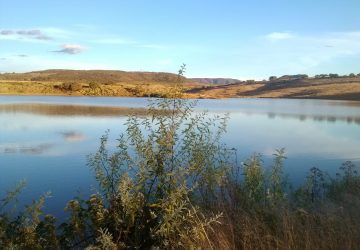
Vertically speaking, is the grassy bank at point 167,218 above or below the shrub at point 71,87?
above

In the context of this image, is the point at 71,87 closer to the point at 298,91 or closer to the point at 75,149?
the point at 298,91

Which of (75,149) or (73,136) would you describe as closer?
(75,149)

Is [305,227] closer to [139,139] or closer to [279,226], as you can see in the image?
[279,226]

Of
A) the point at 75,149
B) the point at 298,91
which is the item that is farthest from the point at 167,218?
the point at 298,91

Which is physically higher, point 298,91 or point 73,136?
point 73,136

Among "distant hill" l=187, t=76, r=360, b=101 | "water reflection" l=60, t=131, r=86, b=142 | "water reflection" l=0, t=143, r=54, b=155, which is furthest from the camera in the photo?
"distant hill" l=187, t=76, r=360, b=101

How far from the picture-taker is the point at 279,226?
566 centimetres

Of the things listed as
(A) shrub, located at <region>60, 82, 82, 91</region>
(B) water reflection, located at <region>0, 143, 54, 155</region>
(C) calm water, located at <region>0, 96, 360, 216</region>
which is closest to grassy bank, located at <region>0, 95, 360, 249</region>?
(C) calm water, located at <region>0, 96, 360, 216</region>

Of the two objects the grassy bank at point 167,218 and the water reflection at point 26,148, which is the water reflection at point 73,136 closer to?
the water reflection at point 26,148

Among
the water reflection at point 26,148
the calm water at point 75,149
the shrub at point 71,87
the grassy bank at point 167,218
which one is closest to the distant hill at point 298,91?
the shrub at point 71,87

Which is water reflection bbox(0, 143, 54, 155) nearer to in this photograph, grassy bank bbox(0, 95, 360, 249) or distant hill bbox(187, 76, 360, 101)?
grassy bank bbox(0, 95, 360, 249)

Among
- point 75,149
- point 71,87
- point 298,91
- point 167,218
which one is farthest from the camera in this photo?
point 298,91

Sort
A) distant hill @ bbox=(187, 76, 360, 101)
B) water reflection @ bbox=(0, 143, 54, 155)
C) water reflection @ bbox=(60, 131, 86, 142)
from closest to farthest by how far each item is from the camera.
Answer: water reflection @ bbox=(0, 143, 54, 155)
water reflection @ bbox=(60, 131, 86, 142)
distant hill @ bbox=(187, 76, 360, 101)

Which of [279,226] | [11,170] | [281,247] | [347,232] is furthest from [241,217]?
[11,170]
